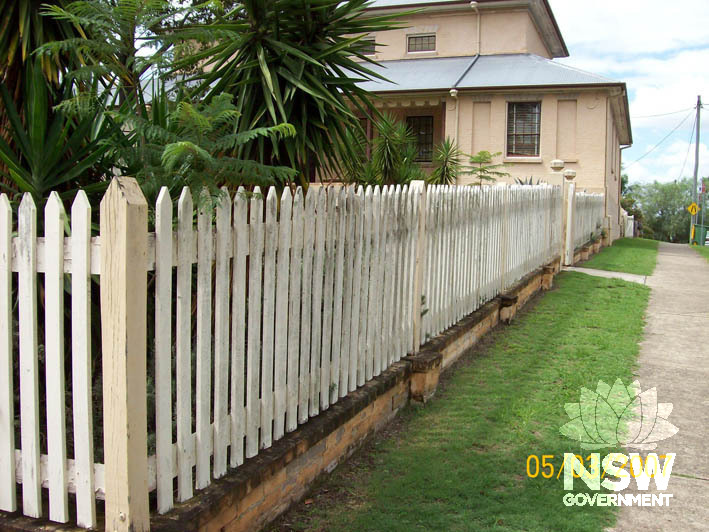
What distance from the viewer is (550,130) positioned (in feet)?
71.8

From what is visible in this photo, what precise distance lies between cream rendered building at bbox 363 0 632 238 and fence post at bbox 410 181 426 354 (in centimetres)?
1581

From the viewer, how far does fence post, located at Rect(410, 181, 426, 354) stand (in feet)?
18.6

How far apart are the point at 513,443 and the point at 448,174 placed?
1220 centimetres

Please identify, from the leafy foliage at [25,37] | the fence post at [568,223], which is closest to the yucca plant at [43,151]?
the leafy foliage at [25,37]

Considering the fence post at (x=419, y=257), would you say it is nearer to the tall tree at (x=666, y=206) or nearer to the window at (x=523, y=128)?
the window at (x=523, y=128)

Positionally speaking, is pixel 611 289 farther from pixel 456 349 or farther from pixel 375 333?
pixel 375 333

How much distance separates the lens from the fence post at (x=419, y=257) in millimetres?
5660

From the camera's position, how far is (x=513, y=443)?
4.64 m

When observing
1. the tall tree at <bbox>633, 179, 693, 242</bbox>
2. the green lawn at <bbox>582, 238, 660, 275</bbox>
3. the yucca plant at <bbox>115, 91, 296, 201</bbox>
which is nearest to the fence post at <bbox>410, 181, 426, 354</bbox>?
the yucca plant at <bbox>115, 91, 296, 201</bbox>

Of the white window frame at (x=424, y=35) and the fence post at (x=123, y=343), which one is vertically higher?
the white window frame at (x=424, y=35)

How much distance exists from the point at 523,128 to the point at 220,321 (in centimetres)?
2067

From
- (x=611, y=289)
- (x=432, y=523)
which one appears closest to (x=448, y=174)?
(x=611, y=289)

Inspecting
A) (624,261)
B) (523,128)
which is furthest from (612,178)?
(624,261)

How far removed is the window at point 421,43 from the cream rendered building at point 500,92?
0.12 feet
